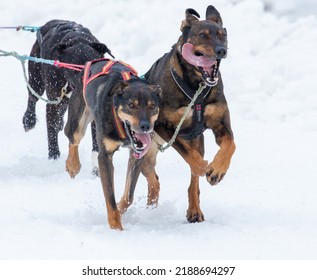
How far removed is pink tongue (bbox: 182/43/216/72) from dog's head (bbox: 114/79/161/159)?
282 millimetres

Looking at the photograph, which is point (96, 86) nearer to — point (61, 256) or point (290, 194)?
point (61, 256)

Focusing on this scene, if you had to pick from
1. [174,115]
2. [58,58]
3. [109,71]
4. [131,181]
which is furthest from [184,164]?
[174,115]

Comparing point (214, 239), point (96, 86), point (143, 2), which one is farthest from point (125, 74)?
point (143, 2)

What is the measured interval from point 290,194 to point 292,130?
8.03ft

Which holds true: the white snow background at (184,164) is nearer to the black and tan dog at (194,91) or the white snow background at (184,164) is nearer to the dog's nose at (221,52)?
the black and tan dog at (194,91)

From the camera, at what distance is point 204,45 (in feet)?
17.1

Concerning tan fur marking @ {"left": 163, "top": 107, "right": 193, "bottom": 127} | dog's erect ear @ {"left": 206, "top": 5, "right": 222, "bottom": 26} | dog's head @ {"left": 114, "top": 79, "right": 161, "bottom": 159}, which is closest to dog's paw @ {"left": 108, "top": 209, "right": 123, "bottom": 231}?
dog's head @ {"left": 114, "top": 79, "right": 161, "bottom": 159}

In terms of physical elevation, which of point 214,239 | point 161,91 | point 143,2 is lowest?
point 214,239

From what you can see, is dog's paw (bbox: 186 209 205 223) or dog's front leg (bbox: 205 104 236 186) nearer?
dog's front leg (bbox: 205 104 236 186)

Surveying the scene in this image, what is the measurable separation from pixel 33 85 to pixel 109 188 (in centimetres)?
317

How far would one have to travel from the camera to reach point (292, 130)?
352 inches

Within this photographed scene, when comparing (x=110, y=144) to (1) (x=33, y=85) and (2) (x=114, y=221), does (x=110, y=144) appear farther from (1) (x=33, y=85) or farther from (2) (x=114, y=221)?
(1) (x=33, y=85)

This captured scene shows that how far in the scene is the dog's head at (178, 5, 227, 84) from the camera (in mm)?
5160

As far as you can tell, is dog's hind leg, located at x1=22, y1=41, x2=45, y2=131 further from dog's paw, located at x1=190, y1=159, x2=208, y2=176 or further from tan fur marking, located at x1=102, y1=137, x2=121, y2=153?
dog's paw, located at x1=190, y1=159, x2=208, y2=176
